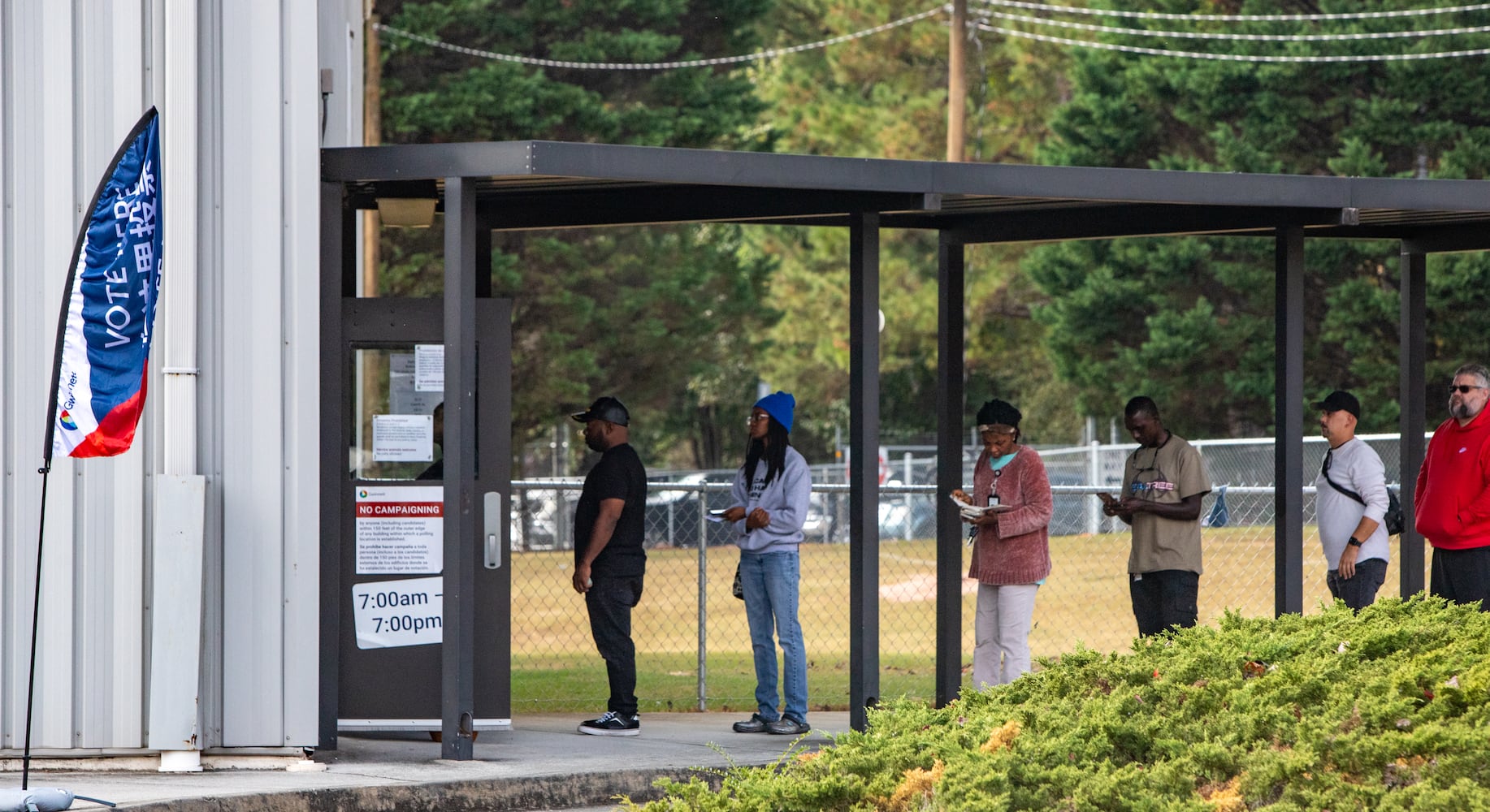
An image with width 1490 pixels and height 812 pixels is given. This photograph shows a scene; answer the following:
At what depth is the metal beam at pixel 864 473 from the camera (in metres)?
8.46

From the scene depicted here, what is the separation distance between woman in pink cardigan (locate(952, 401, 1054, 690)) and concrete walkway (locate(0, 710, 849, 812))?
1.10 metres

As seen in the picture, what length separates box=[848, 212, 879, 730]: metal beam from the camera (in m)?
8.46

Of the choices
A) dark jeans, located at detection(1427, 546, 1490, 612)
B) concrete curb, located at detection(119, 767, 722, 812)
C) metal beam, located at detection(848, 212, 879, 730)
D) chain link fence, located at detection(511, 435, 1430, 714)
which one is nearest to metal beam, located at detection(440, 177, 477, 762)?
concrete curb, located at detection(119, 767, 722, 812)

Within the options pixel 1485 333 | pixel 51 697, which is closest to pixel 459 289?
pixel 51 697

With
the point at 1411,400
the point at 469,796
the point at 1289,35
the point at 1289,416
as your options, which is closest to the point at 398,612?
the point at 469,796

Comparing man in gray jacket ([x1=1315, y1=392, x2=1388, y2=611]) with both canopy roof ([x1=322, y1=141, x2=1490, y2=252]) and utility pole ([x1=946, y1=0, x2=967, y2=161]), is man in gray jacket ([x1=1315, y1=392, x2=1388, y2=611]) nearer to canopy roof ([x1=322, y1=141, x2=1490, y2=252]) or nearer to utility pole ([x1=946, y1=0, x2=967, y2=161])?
canopy roof ([x1=322, y1=141, x2=1490, y2=252])

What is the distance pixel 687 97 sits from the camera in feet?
102

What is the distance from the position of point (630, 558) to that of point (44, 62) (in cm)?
367

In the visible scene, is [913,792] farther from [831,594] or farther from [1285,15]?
[1285,15]

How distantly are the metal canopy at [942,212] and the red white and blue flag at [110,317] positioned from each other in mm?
1294

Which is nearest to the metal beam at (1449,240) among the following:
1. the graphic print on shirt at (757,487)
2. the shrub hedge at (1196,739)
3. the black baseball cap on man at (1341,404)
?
the black baseball cap on man at (1341,404)

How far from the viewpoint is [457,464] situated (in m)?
7.71

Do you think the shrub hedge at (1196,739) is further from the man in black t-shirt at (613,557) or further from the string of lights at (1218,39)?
the string of lights at (1218,39)

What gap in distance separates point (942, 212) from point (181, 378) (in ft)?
13.3
